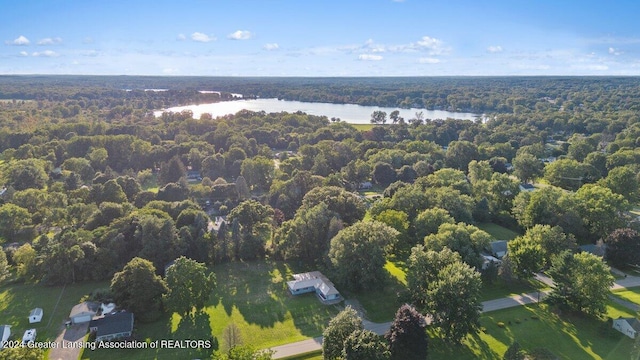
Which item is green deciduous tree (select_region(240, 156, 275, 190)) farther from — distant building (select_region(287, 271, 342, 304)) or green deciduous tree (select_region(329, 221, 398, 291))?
green deciduous tree (select_region(329, 221, 398, 291))

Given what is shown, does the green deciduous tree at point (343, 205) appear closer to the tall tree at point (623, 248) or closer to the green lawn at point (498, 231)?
the green lawn at point (498, 231)

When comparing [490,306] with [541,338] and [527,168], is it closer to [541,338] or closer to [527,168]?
[541,338]

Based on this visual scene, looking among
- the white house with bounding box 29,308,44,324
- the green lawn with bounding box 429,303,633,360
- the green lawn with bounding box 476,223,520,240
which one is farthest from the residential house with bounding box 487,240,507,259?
the white house with bounding box 29,308,44,324

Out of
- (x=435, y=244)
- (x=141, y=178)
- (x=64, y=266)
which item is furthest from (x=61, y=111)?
(x=435, y=244)

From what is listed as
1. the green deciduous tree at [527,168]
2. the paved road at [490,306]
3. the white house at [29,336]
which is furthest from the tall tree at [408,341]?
the green deciduous tree at [527,168]

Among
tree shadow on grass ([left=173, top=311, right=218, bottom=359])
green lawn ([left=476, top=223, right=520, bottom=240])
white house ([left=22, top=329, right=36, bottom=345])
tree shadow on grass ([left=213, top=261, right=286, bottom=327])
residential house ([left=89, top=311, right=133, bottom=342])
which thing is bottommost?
tree shadow on grass ([left=213, top=261, right=286, bottom=327])

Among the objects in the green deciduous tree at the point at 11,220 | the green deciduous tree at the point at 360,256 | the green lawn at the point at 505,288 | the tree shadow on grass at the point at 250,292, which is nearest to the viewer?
the tree shadow on grass at the point at 250,292
